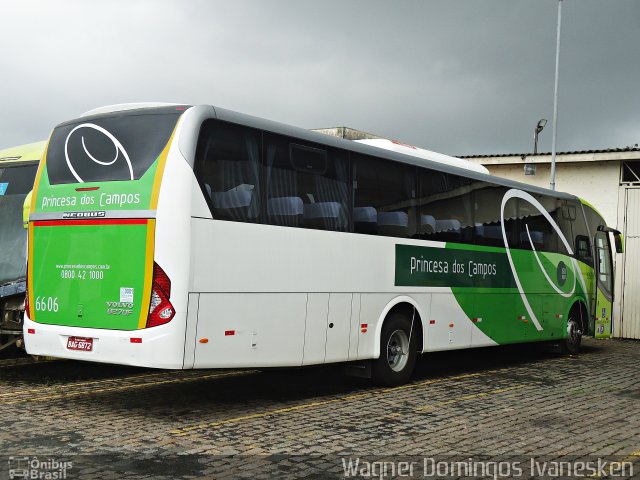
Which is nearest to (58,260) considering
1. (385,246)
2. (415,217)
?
(385,246)

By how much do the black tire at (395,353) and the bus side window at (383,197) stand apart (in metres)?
1.31

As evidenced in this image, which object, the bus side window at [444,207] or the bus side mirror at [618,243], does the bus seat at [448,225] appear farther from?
the bus side mirror at [618,243]

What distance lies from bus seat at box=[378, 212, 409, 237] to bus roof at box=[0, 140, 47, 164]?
5357 millimetres

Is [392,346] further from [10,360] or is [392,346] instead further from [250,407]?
[10,360]

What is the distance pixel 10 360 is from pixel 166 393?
4.15 m

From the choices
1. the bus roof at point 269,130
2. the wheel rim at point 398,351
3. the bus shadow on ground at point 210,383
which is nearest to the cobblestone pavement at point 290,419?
the bus shadow on ground at point 210,383

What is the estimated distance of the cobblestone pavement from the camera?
696cm

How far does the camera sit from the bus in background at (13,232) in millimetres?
11242

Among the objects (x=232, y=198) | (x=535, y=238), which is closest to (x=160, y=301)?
(x=232, y=198)

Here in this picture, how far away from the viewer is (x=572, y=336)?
17125 mm

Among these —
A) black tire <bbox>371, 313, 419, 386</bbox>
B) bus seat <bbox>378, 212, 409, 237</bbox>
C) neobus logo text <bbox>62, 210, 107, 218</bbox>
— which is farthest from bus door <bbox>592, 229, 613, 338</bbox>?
neobus logo text <bbox>62, 210, 107, 218</bbox>

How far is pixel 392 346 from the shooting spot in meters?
11.7

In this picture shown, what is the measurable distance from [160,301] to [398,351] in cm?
463

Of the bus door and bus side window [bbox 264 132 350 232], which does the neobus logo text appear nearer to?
bus side window [bbox 264 132 350 232]
